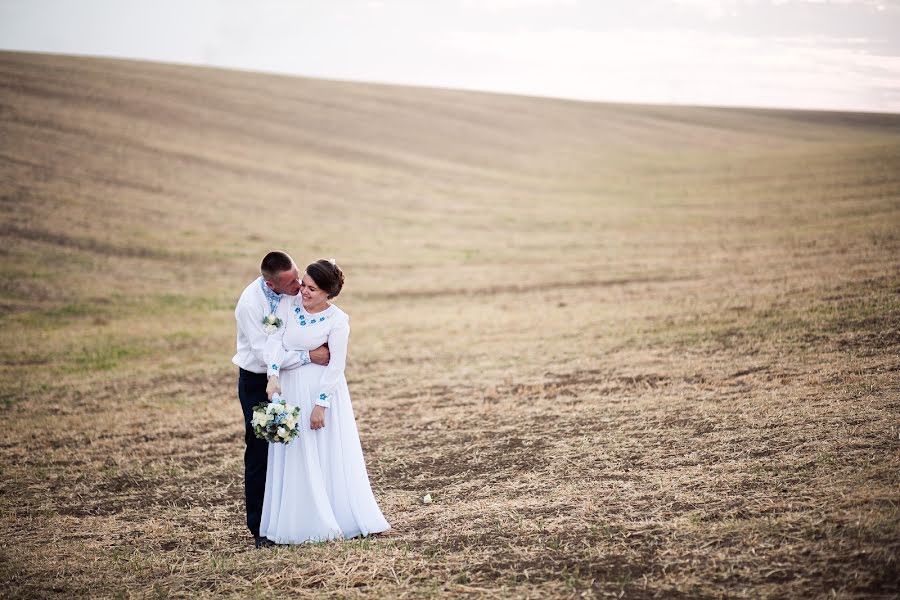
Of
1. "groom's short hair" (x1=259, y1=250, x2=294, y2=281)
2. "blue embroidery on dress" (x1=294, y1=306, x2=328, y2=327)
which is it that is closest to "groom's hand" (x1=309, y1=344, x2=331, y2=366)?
"blue embroidery on dress" (x1=294, y1=306, x2=328, y2=327)

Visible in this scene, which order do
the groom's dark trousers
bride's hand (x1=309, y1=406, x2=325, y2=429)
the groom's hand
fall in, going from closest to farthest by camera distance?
bride's hand (x1=309, y1=406, x2=325, y2=429) < the groom's hand < the groom's dark trousers

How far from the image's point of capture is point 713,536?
554 centimetres

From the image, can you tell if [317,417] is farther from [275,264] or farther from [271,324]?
[275,264]

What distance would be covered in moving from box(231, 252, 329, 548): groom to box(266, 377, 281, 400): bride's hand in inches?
6.2

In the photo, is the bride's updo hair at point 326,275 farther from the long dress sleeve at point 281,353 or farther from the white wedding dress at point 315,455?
the long dress sleeve at point 281,353

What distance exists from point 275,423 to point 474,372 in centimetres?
732

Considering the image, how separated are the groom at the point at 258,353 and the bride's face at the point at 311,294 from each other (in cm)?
9

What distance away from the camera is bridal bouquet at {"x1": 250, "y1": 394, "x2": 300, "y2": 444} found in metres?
6.12

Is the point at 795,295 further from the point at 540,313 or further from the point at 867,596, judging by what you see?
the point at 867,596

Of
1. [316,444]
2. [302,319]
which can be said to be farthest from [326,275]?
[316,444]

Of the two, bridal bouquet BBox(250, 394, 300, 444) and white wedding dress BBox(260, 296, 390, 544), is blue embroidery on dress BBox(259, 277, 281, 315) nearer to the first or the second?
white wedding dress BBox(260, 296, 390, 544)

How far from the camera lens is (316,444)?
657 centimetres

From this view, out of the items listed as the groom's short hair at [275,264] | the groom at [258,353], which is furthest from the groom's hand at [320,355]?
the groom's short hair at [275,264]

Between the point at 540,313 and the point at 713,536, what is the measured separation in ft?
39.2
